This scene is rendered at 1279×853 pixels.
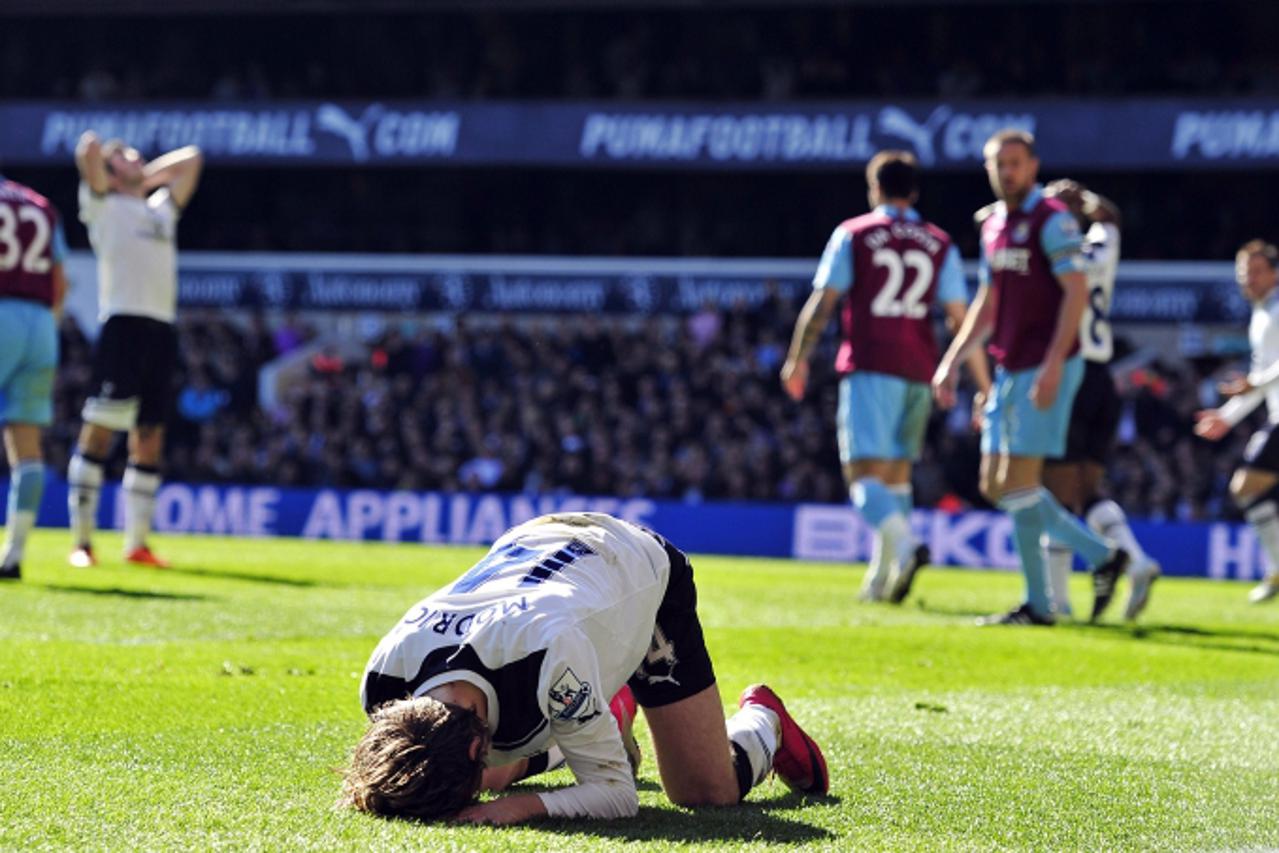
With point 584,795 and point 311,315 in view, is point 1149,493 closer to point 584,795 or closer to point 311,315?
point 311,315

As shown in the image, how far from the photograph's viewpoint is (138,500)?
12.1m

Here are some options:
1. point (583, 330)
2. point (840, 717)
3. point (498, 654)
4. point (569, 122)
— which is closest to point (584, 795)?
point (498, 654)

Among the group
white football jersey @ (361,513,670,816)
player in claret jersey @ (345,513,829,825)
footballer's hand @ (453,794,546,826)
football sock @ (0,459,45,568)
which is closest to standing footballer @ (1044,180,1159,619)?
football sock @ (0,459,45,568)

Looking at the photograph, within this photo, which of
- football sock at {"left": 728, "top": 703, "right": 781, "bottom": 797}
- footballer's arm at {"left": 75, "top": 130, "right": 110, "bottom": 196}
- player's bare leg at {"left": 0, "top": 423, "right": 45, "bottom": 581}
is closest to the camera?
football sock at {"left": 728, "top": 703, "right": 781, "bottom": 797}

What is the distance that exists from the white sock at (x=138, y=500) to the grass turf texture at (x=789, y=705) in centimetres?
57

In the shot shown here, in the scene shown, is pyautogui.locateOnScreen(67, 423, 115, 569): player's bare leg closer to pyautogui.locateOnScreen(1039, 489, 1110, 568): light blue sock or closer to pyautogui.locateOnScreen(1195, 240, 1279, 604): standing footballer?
pyautogui.locateOnScreen(1039, 489, 1110, 568): light blue sock

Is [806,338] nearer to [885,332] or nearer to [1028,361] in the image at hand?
[885,332]

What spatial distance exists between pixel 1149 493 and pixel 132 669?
58.0 feet

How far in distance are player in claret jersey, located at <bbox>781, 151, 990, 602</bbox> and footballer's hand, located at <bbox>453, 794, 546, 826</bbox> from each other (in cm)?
673

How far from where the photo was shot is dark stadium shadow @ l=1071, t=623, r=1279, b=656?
9.47m

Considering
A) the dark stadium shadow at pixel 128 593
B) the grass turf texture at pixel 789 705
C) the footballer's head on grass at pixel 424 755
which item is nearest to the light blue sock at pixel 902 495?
the grass turf texture at pixel 789 705

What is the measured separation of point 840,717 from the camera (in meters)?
6.48

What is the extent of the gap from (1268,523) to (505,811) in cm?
1098

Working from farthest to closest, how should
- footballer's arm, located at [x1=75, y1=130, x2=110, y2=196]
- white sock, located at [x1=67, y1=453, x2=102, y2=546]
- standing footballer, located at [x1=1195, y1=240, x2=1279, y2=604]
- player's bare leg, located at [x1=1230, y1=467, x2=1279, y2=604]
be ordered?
player's bare leg, located at [x1=1230, y1=467, x2=1279, y2=604]
standing footballer, located at [x1=1195, y1=240, x2=1279, y2=604]
white sock, located at [x1=67, y1=453, x2=102, y2=546]
footballer's arm, located at [x1=75, y1=130, x2=110, y2=196]
